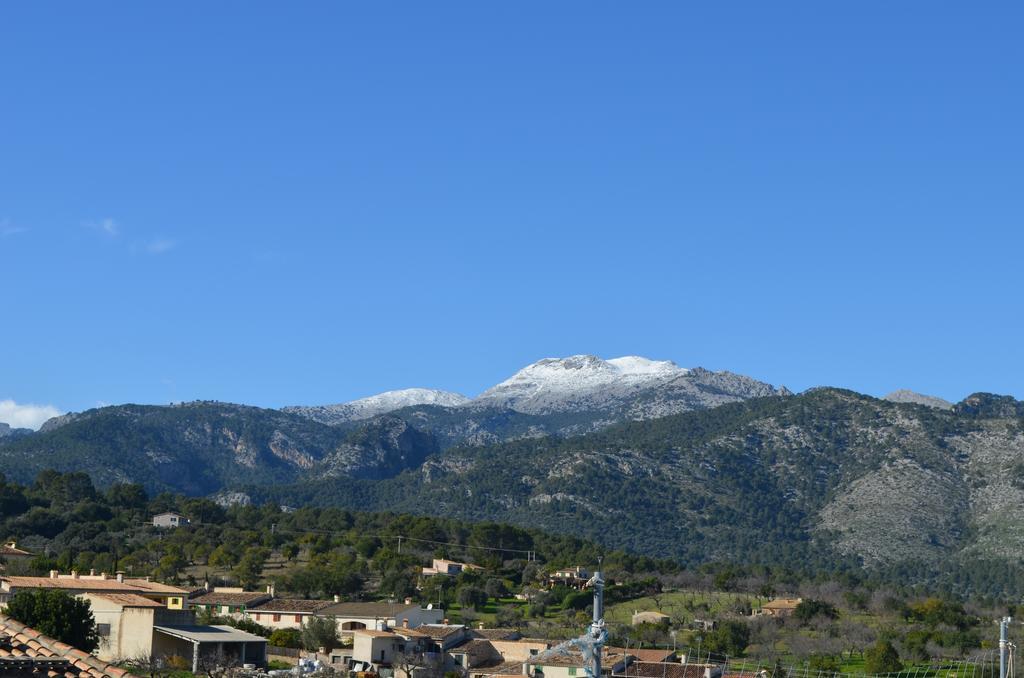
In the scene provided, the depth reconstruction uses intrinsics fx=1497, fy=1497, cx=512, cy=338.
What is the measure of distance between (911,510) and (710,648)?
308 ft

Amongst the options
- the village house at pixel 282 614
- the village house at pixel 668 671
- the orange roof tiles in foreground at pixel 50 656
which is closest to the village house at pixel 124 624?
the village house at pixel 282 614

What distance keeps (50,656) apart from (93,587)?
173 feet

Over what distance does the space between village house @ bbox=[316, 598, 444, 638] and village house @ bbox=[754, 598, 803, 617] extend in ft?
76.4

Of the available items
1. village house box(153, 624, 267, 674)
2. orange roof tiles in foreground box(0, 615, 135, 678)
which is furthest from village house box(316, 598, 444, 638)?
orange roof tiles in foreground box(0, 615, 135, 678)

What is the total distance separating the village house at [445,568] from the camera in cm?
11275

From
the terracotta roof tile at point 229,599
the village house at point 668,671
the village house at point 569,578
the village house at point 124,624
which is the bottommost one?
the village house at point 668,671

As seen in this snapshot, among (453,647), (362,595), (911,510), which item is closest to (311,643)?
(453,647)

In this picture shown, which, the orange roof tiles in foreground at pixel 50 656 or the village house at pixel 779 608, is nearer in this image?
the orange roof tiles in foreground at pixel 50 656

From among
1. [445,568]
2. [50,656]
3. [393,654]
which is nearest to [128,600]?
[393,654]

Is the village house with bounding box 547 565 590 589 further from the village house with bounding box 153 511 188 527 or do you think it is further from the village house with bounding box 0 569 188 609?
the village house with bounding box 0 569 188 609

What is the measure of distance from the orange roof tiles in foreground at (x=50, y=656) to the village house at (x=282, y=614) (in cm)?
6261

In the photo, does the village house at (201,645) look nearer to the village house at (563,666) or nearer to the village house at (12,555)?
the village house at (563,666)

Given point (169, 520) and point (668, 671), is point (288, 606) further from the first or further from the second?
point (169, 520)

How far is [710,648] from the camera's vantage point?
263ft
